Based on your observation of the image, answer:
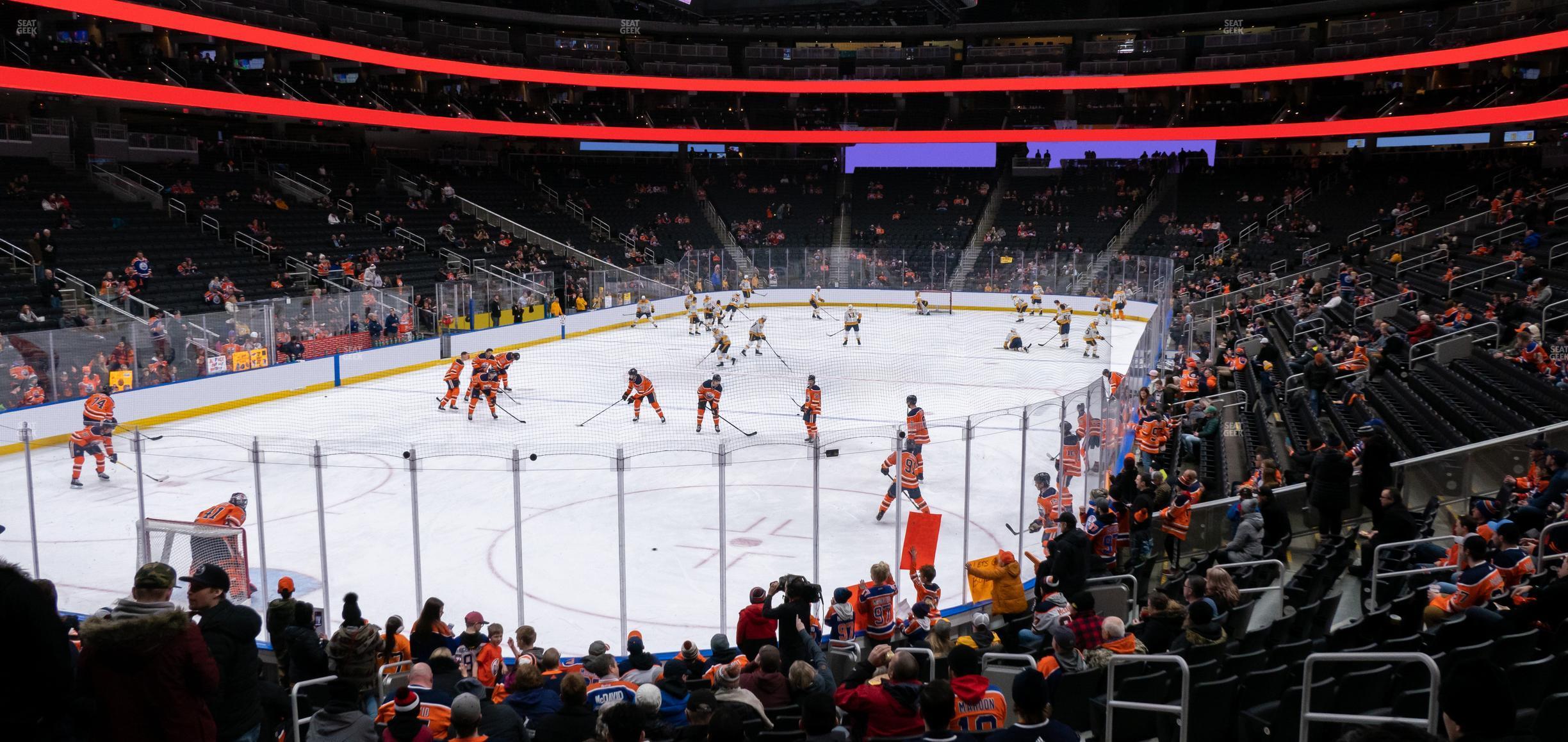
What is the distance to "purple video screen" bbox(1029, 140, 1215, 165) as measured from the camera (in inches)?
1784

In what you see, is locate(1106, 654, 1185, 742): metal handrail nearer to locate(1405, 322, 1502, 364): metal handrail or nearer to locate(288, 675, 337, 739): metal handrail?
locate(288, 675, 337, 739): metal handrail

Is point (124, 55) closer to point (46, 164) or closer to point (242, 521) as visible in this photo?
point (46, 164)

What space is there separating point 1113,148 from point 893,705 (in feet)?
148

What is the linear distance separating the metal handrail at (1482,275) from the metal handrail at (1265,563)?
14.2m

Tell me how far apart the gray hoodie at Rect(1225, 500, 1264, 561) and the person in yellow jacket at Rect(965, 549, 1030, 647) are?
73.6 inches

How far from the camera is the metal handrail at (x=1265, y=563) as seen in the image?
733cm

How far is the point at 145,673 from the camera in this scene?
341 centimetres

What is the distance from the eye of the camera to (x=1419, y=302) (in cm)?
1980

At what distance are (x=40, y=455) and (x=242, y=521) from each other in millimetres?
7294

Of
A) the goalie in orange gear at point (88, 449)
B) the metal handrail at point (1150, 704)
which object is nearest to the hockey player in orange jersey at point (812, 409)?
the goalie in orange gear at point (88, 449)

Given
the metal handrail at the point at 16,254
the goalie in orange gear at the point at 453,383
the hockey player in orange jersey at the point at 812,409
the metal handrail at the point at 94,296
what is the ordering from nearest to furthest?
the hockey player in orange jersey at the point at 812,409 → the goalie in orange gear at the point at 453,383 → the metal handrail at the point at 94,296 → the metal handrail at the point at 16,254

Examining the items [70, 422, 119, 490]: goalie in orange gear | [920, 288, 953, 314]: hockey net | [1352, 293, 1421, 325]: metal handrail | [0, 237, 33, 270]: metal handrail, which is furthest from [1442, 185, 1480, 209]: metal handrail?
[0, 237, 33, 270]: metal handrail

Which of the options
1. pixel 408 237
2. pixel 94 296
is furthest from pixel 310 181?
pixel 94 296

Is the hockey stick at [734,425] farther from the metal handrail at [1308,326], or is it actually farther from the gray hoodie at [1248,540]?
the metal handrail at [1308,326]
